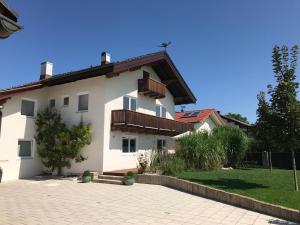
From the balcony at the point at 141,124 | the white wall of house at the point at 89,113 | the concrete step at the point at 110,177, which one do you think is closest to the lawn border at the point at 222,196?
the concrete step at the point at 110,177

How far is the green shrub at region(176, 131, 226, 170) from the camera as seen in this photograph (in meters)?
20.9

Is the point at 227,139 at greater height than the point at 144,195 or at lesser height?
greater

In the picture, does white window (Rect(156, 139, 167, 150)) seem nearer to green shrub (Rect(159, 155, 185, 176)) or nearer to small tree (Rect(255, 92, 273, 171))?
green shrub (Rect(159, 155, 185, 176))

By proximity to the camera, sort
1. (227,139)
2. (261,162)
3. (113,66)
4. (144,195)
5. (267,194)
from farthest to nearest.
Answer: (261,162) < (227,139) < (113,66) < (144,195) < (267,194)

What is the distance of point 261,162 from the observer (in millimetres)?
30703

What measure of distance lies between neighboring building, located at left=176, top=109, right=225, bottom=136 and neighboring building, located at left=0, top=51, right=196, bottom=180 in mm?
8469

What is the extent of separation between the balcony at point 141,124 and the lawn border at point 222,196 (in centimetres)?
401

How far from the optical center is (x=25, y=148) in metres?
20.0

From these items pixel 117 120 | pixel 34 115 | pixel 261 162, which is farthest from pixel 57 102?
pixel 261 162

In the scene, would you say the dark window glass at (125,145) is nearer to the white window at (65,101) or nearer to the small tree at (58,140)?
the small tree at (58,140)

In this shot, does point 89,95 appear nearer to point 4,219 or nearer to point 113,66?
point 113,66

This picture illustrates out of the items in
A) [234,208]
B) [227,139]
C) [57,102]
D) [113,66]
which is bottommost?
[234,208]

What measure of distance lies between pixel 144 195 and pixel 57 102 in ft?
39.4

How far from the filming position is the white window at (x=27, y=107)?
20016 millimetres
